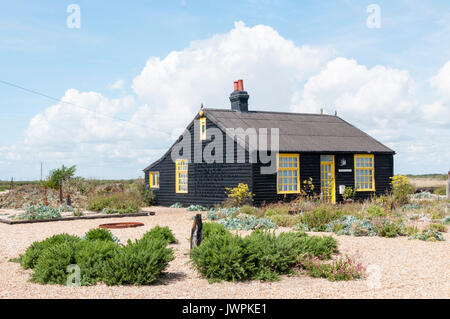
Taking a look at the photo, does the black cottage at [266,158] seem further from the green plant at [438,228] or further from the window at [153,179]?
the green plant at [438,228]

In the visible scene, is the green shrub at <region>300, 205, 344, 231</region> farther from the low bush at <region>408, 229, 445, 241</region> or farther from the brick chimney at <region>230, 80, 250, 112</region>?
the brick chimney at <region>230, 80, 250, 112</region>

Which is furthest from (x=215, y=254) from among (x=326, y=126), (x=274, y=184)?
(x=326, y=126)

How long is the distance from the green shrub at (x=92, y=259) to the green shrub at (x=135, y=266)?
149 mm

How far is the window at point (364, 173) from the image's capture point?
23.5m

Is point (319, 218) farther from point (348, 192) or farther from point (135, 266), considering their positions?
point (348, 192)

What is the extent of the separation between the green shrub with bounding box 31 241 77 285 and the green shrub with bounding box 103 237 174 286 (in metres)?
0.78

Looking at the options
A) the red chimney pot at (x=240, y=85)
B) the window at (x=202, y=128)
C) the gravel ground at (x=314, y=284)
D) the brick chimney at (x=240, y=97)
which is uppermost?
the red chimney pot at (x=240, y=85)

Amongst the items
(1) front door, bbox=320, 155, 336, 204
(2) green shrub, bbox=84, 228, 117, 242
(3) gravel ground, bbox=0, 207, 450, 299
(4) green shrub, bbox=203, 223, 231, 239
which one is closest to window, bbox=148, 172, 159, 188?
(1) front door, bbox=320, 155, 336, 204

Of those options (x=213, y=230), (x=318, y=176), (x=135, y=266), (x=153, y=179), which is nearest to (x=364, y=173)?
(x=318, y=176)

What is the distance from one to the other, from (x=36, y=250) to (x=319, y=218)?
25.8 feet

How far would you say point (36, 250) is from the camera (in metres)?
9.14

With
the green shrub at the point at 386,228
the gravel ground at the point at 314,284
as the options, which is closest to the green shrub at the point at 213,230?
the gravel ground at the point at 314,284

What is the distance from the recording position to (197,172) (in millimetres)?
23500

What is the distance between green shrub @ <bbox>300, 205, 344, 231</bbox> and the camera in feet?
44.3
